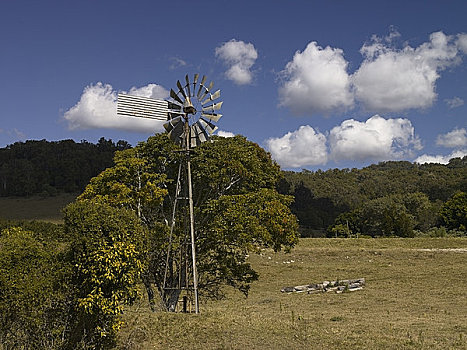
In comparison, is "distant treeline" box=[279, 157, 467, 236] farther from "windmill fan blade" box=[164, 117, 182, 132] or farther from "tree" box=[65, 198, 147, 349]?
"tree" box=[65, 198, 147, 349]

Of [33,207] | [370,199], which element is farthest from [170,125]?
[370,199]

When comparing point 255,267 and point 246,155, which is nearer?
point 246,155

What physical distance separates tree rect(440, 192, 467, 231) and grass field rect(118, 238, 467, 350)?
31820 millimetres

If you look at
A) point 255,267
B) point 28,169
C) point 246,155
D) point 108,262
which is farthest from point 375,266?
point 28,169

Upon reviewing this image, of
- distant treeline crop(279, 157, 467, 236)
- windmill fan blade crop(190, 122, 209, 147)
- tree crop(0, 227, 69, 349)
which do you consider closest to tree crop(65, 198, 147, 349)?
tree crop(0, 227, 69, 349)

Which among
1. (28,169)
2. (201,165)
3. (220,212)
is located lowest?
(220,212)

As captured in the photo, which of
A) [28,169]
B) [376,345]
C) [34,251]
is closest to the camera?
[34,251]

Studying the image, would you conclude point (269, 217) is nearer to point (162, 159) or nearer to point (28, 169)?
point (162, 159)

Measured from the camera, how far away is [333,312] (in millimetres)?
15305

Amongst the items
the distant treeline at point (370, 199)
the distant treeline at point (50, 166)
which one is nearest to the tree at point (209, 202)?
the distant treeline at point (370, 199)

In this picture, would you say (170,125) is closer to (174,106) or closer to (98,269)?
(174,106)

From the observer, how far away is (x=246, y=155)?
1481 cm

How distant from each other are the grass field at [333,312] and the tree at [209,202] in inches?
65.2

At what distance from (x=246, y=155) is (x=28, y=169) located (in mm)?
71830
